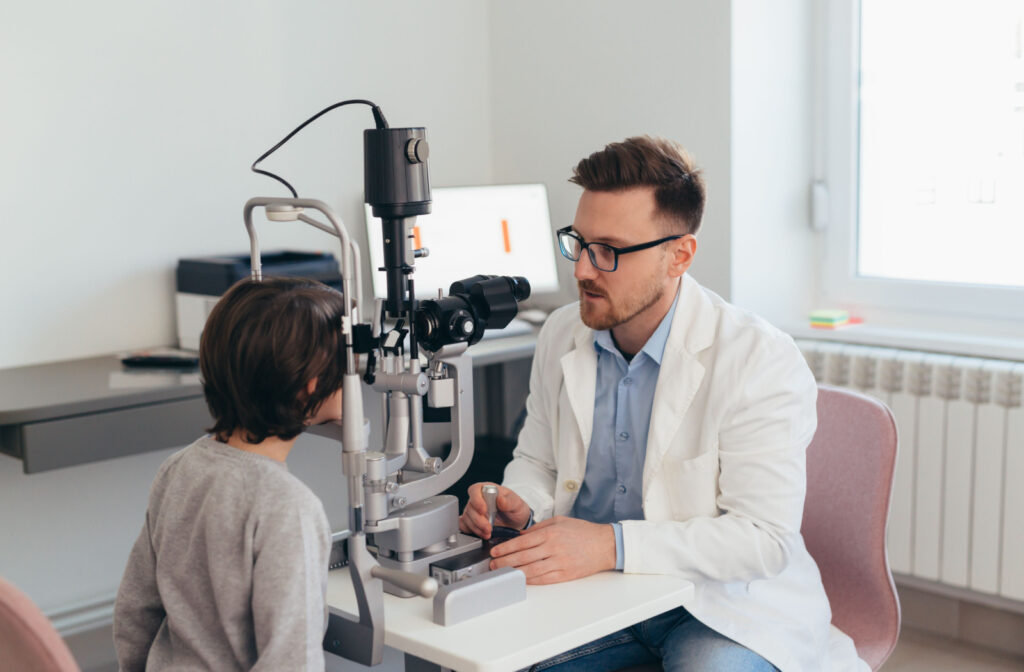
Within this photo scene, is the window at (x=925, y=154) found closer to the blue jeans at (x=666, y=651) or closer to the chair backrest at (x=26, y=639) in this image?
the blue jeans at (x=666, y=651)

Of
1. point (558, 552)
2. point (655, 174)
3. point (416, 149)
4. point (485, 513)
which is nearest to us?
point (416, 149)

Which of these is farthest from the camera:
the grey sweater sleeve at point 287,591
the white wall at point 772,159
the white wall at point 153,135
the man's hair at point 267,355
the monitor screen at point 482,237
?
the monitor screen at point 482,237

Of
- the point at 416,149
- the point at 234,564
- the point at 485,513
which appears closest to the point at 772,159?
the point at 485,513

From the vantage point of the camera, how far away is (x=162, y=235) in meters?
2.93

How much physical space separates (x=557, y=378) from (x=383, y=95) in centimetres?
175

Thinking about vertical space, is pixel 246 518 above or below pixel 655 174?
below

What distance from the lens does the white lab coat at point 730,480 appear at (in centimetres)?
162

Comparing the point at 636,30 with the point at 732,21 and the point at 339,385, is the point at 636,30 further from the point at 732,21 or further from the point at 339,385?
the point at 339,385

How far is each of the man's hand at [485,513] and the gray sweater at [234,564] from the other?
1.27ft

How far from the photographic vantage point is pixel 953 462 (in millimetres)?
2779

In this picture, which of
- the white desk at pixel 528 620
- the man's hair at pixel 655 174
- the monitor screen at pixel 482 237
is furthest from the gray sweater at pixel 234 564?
the monitor screen at pixel 482 237

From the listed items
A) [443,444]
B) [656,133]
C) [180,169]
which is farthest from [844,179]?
[180,169]

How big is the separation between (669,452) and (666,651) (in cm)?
31

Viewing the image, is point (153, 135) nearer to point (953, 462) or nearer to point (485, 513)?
point (485, 513)
